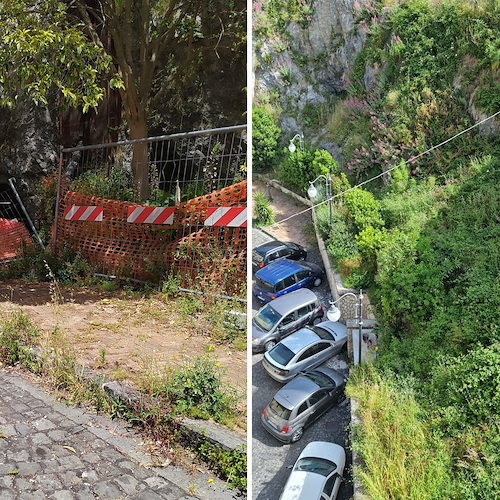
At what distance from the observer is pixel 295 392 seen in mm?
9000

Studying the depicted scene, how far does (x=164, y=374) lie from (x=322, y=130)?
53.3 feet

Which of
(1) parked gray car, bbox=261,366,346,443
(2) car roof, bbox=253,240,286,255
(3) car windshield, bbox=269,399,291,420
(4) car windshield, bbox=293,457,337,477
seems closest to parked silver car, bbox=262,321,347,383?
(1) parked gray car, bbox=261,366,346,443

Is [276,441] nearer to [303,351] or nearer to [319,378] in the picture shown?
[319,378]

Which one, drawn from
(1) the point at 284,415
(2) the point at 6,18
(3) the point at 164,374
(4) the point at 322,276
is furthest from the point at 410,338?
(2) the point at 6,18

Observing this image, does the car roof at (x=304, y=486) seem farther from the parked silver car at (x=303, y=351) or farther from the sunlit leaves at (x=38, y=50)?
the sunlit leaves at (x=38, y=50)

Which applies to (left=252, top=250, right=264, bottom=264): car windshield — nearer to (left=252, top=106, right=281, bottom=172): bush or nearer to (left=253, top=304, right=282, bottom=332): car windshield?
(left=253, top=304, right=282, bottom=332): car windshield

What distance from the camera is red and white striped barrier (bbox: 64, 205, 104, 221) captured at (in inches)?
279

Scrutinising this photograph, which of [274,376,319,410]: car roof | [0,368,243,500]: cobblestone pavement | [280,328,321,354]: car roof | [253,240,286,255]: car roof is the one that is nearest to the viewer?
[0,368,243,500]: cobblestone pavement

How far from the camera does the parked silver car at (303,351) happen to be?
10.0 meters

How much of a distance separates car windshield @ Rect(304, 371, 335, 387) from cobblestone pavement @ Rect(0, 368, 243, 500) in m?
6.31

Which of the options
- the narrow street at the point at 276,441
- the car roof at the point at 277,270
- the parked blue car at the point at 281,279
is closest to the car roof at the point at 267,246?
the car roof at the point at 277,270

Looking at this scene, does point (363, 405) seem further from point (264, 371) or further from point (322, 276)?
point (322, 276)

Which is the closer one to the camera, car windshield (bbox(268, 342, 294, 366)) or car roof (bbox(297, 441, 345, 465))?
car roof (bbox(297, 441, 345, 465))

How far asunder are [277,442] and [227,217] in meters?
4.99
